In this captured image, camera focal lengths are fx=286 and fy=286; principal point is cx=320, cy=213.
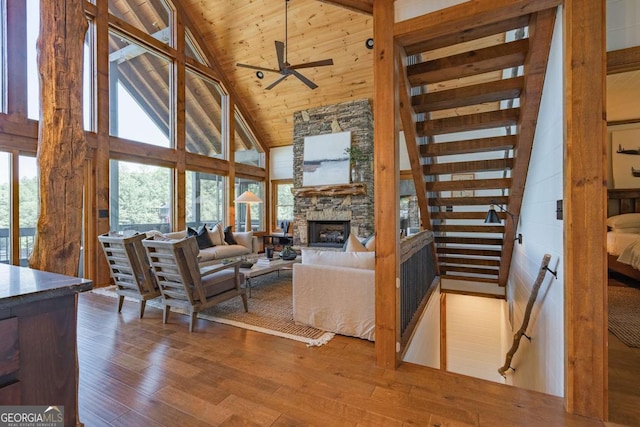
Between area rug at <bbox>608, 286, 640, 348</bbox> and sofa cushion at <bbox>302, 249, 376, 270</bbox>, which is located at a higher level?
sofa cushion at <bbox>302, 249, 376, 270</bbox>

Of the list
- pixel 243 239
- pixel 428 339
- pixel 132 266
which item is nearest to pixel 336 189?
pixel 243 239

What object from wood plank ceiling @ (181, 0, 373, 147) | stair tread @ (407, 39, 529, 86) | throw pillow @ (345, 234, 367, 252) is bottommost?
throw pillow @ (345, 234, 367, 252)

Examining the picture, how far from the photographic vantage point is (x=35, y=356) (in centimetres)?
97

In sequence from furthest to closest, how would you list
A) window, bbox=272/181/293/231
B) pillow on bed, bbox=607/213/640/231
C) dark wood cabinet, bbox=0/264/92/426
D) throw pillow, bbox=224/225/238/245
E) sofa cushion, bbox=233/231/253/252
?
window, bbox=272/181/293/231
sofa cushion, bbox=233/231/253/252
throw pillow, bbox=224/225/238/245
pillow on bed, bbox=607/213/640/231
dark wood cabinet, bbox=0/264/92/426

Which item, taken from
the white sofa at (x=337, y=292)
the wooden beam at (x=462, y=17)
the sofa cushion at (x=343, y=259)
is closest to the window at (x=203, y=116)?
the sofa cushion at (x=343, y=259)

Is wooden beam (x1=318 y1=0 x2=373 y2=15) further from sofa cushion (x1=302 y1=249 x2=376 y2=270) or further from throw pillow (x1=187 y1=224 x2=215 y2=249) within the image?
throw pillow (x1=187 y1=224 x2=215 y2=249)

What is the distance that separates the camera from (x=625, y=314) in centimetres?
315

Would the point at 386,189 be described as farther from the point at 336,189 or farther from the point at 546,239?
the point at 336,189

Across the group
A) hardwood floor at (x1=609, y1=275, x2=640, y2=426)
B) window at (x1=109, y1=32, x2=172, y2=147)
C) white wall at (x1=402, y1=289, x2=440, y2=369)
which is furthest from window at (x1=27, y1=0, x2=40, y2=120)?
hardwood floor at (x1=609, y1=275, x2=640, y2=426)

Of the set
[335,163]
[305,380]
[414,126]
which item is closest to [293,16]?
[335,163]

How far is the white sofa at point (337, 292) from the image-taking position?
261 centimetres

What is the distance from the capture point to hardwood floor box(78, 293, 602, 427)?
163cm

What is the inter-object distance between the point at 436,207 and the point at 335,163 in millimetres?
3407

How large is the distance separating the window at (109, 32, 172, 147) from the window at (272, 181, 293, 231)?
11.4 feet
